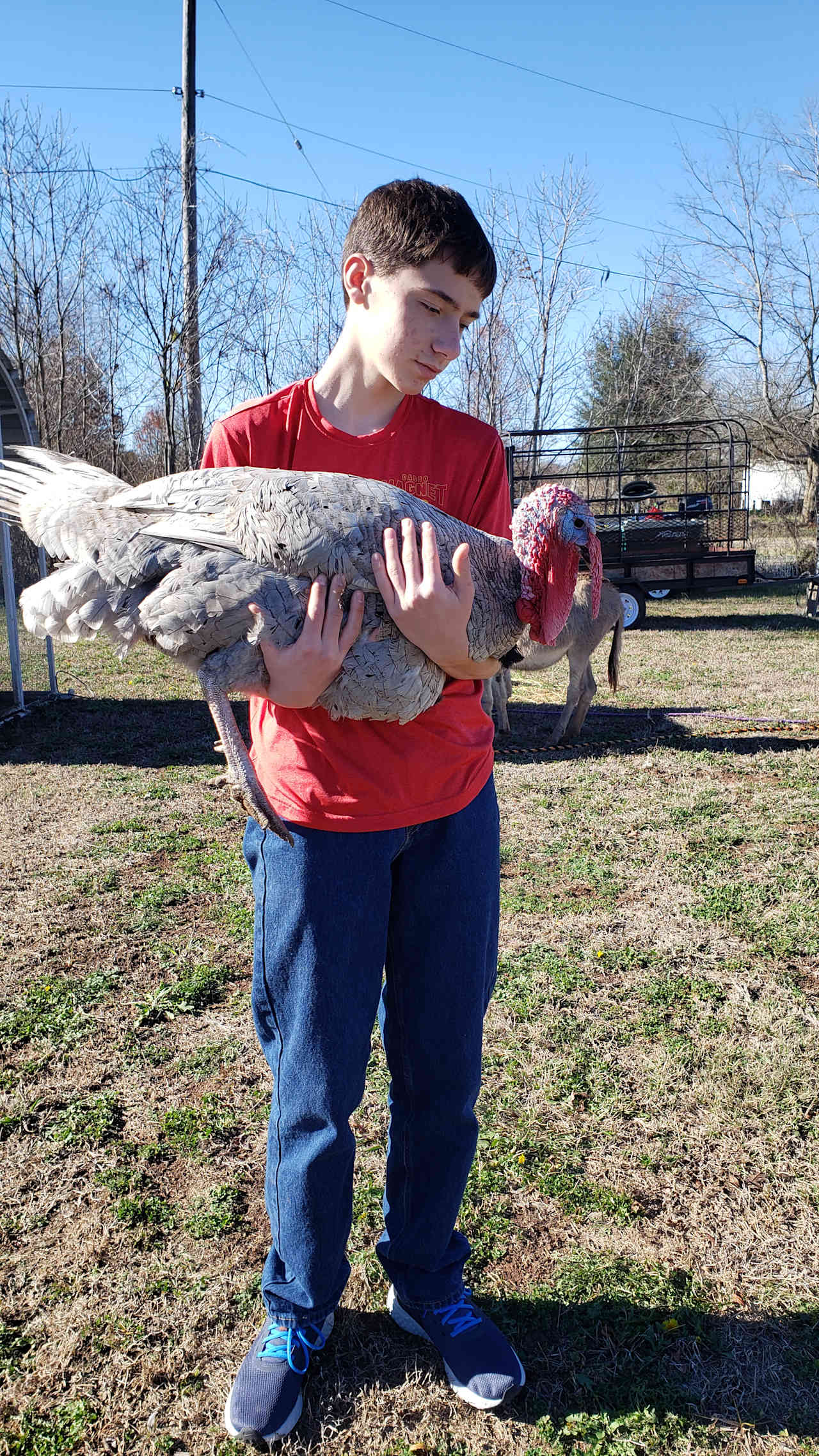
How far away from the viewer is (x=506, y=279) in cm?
1927

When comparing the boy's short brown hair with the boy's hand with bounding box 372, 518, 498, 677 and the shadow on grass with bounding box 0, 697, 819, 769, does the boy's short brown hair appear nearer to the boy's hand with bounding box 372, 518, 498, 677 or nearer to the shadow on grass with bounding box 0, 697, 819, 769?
the boy's hand with bounding box 372, 518, 498, 677

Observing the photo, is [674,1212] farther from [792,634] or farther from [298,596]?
[792,634]

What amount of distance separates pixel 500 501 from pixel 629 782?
529 centimetres

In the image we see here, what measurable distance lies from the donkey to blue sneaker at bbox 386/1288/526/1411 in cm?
588

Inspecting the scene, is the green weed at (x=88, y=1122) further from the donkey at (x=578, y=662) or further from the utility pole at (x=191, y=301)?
the utility pole at (x=191, y=301)

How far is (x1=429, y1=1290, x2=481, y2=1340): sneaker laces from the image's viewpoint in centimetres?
233

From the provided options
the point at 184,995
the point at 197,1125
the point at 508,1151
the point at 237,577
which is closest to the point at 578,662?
the point at 184,995

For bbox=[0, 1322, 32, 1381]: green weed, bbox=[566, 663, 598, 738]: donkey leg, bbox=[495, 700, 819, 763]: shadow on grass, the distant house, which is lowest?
bbox=[0, 1322, 32, 1381]: green weed

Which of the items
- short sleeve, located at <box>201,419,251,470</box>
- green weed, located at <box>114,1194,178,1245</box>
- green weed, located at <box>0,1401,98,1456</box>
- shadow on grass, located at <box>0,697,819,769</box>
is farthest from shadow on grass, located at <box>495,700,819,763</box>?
green weed, located at <box>0,1401,98,1456</box>

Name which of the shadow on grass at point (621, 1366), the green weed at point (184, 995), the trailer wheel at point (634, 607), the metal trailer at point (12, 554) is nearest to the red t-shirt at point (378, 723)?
the shadow on grass at point (621, 1366)

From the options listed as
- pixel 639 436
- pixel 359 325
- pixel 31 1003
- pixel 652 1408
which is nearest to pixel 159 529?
pixel 359 325

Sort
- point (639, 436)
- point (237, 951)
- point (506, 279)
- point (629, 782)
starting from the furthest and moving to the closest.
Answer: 1. point (639, 436)
2. point (506, 279)
3. point (629, 782)
4. point (237, 951)

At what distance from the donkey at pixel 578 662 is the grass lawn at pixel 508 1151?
2078mm

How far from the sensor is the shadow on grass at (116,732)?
794 cm
